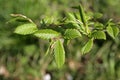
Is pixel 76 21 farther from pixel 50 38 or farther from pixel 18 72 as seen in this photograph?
pixel 18 72

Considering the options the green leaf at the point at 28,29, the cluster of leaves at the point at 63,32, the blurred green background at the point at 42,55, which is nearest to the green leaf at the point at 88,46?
the cluster of leaves at the point at 63,32

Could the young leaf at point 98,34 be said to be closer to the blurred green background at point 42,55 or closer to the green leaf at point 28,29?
the green leaf at point 28,29

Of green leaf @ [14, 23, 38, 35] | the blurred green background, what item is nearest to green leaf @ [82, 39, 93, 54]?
green leaf @ [14, 23, 38, 35]

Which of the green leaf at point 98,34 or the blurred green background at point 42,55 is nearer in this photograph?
the green leaf at point 98,34

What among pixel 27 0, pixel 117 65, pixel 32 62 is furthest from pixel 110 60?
pixel 27 0

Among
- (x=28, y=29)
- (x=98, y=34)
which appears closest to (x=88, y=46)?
(x=98, y=34)

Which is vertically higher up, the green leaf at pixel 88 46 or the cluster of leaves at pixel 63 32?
the cluster of leaves at pixel 63 32

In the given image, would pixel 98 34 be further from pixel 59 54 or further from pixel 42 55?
pixel 42 55

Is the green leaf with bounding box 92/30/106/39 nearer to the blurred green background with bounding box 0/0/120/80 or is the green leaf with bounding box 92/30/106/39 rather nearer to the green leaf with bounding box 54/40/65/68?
the green leaf with bounding box 54/40/65/68
